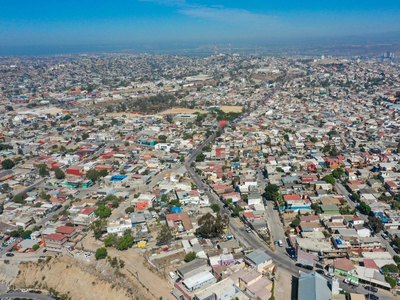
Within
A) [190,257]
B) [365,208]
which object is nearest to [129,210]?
[190,257]

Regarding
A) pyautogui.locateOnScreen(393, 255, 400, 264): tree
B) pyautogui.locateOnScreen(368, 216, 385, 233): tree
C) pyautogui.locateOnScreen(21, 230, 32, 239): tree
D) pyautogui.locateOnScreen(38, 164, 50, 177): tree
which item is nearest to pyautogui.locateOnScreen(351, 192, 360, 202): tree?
pyautogui.locateOnScreen(368, 216, 385, 233): tree

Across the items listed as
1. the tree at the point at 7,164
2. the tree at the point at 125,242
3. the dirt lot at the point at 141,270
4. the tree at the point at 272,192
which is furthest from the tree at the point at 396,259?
the tree at the point at 7,164

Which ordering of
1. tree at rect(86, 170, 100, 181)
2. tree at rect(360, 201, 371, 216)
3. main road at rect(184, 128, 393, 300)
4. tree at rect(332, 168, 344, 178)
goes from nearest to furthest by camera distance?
main road at rect(184, 128, 393, 300) < tree at rect(360, 201, 371, 216) < tree at rect(332, 168, 344, 178) < tree at rect(86, 170, 100, 181)

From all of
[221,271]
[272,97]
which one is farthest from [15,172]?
[272,97]

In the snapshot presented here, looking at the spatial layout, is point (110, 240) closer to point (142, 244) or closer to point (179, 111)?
point (142, 244)

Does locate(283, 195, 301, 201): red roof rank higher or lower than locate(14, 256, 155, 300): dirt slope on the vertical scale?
higher

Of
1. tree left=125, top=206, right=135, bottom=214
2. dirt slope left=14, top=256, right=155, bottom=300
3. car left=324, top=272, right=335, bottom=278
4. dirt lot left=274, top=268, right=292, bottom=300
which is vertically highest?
tree left=125, top=206, right=135, bottom=214

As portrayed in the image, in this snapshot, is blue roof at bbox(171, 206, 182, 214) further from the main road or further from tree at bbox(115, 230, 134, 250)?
tree at bbox(115, 230, 134, 250)
